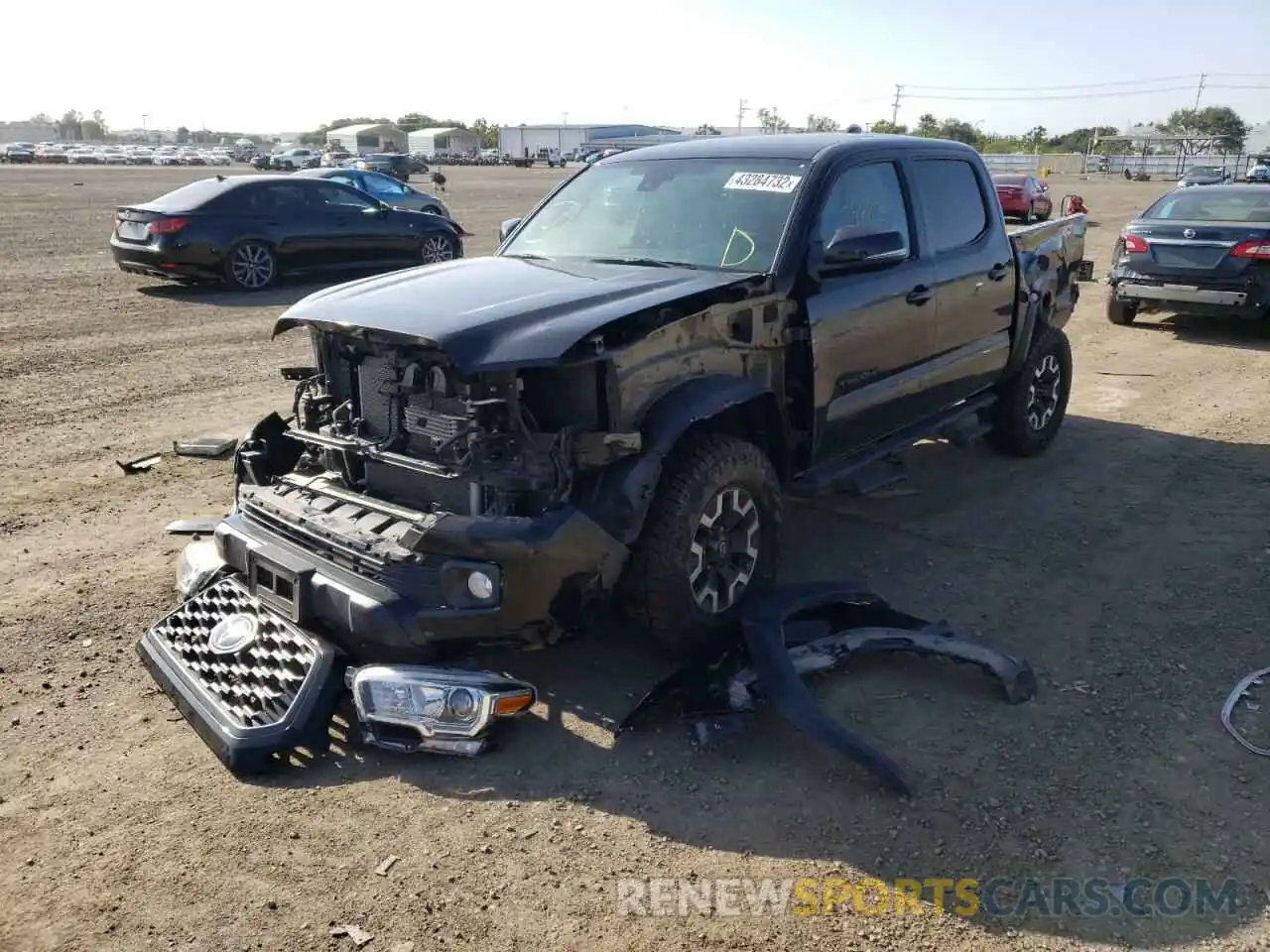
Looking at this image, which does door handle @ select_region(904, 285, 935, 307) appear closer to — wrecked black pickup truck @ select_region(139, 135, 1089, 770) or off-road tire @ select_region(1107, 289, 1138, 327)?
wrecked black pickup truck @ select_region(139, 135, 1089, 770)

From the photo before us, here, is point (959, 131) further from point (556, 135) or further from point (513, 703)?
point (513, 703)

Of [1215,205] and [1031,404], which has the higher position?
[1215,205]

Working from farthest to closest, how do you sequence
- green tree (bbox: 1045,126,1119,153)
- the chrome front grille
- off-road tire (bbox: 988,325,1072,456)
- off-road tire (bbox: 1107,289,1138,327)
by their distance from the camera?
green tree (bbox: 1045,126,1119,153) < off-road tire (bbox: 1107,289,1138,327) < off-road tire (bbox: 988,325,1072,456) < the chrome front grille

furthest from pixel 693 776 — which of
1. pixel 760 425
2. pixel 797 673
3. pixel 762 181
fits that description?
pixel 762 181

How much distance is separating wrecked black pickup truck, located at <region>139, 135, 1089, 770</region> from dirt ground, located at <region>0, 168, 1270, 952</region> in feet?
0.96

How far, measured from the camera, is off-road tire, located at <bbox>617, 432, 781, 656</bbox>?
3.88m

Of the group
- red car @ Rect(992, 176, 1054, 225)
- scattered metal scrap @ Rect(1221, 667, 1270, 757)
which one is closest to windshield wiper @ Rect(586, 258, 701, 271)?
scattered metal scrap @ Rect(1221, 667, 1270, 757)

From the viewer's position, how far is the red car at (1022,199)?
984 inches

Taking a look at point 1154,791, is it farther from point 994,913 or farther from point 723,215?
point 723,215

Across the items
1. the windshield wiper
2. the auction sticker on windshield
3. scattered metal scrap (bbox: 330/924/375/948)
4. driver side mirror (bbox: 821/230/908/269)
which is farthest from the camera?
the auction sticker on windshield

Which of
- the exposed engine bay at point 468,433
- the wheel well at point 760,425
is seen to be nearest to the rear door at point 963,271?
the wheel well at point 760,425

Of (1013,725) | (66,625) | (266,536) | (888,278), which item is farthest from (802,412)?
(66,625)

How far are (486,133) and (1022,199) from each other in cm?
12634

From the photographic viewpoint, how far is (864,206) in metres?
5.10
